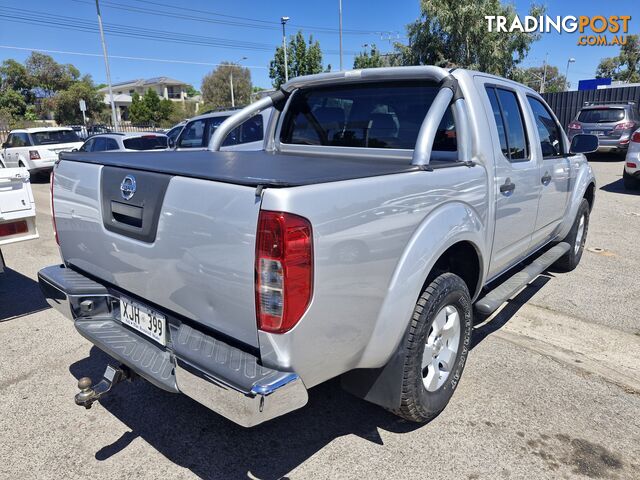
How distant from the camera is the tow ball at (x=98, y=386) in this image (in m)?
2.39

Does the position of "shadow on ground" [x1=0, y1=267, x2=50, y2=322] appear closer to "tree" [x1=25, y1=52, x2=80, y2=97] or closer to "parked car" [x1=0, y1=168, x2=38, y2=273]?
"parked car" [x1=0, y1=168, x2=38, y2=273]

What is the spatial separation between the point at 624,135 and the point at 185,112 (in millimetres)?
48568

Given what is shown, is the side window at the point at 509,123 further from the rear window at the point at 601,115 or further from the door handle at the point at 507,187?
the rear window at the point at 601,115

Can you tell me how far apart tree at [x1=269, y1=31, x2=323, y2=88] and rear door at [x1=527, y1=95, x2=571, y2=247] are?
30.6 meters

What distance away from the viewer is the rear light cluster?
13.6ft

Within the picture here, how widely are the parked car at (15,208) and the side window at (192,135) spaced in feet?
21.3

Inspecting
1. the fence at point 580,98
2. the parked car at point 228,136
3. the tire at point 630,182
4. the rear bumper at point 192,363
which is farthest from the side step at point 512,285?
the fence at point 580,98

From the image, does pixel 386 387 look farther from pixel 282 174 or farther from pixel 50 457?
pixel 50 457

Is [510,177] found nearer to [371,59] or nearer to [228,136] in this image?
[228,136]

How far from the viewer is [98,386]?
2.50m

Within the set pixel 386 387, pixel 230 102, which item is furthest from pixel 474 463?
pixel 230 102

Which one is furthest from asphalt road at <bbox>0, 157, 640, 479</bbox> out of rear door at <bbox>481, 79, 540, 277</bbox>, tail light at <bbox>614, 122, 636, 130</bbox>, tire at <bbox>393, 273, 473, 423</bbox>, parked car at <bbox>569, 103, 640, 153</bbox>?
tail light at <bbox>614, 122, 636, 130</bbox>

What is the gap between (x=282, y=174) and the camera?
88.9 inches

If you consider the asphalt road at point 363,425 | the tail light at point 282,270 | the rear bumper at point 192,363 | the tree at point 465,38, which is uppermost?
the tree at point 465,38
